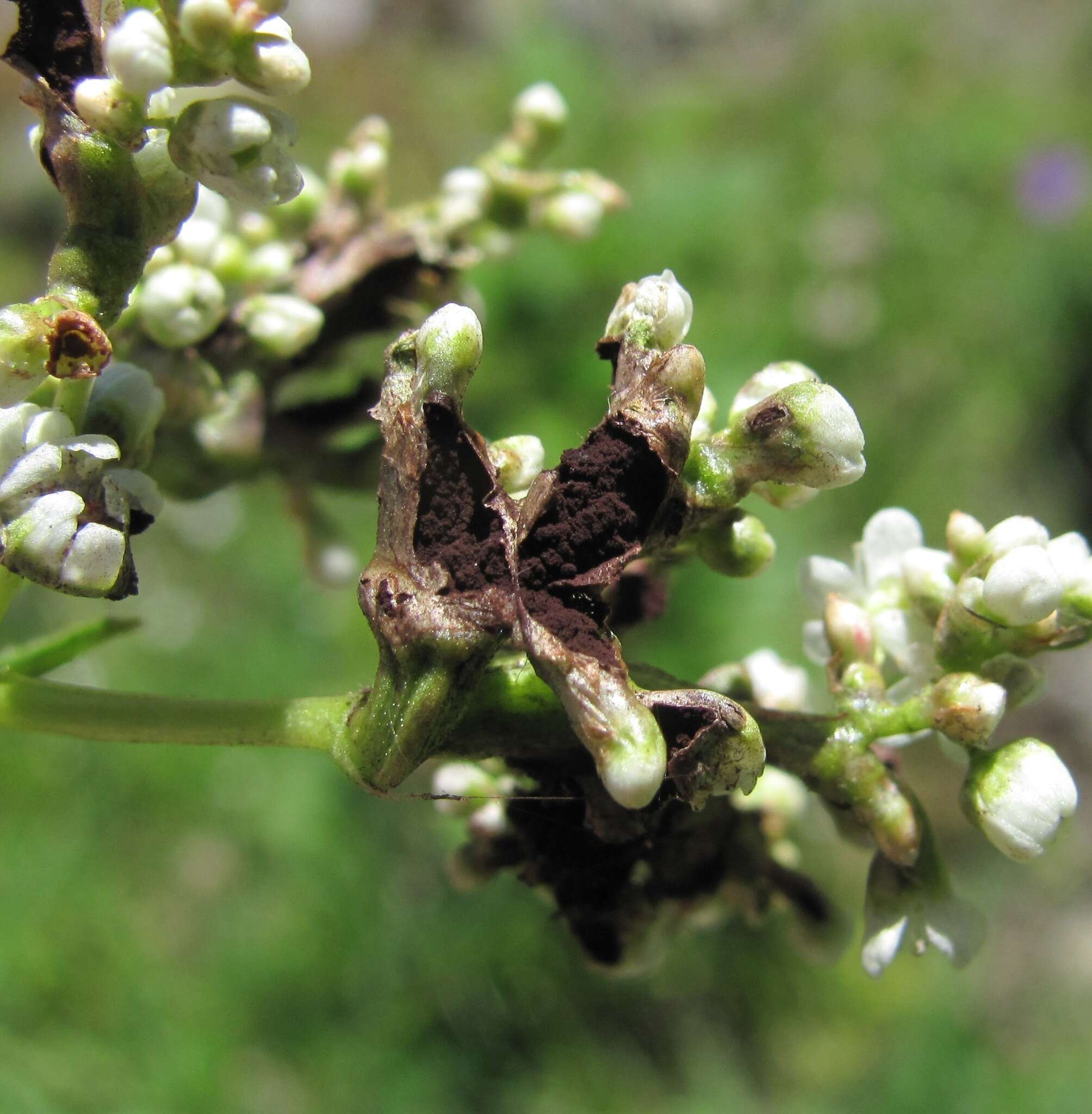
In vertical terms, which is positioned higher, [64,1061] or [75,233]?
[75,233]

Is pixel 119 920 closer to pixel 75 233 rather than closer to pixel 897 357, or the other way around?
pixel 75 233

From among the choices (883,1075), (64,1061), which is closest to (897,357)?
(883,1075)

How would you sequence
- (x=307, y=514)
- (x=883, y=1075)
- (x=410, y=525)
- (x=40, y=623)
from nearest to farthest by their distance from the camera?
A: (x=410, y=525), (x=307, y=514), (x=883, y=1075), (x=40, y=623)

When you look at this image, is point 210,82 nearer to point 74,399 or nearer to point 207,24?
point 207,24

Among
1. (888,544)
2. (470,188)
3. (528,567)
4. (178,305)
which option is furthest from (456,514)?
(470,188)

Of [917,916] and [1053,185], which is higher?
[917,916]

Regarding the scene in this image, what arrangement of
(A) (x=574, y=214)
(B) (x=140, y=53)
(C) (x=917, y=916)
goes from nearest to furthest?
(B) (x=140, y=53) → (C) (x=917, y=916) → (A) (x=574, y=214)

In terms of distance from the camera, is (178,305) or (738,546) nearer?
(738,546)

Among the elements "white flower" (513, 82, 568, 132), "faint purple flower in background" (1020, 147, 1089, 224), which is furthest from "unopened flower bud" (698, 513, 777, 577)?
"faint purple flower in background" (1020, 147, 1089, 224)
